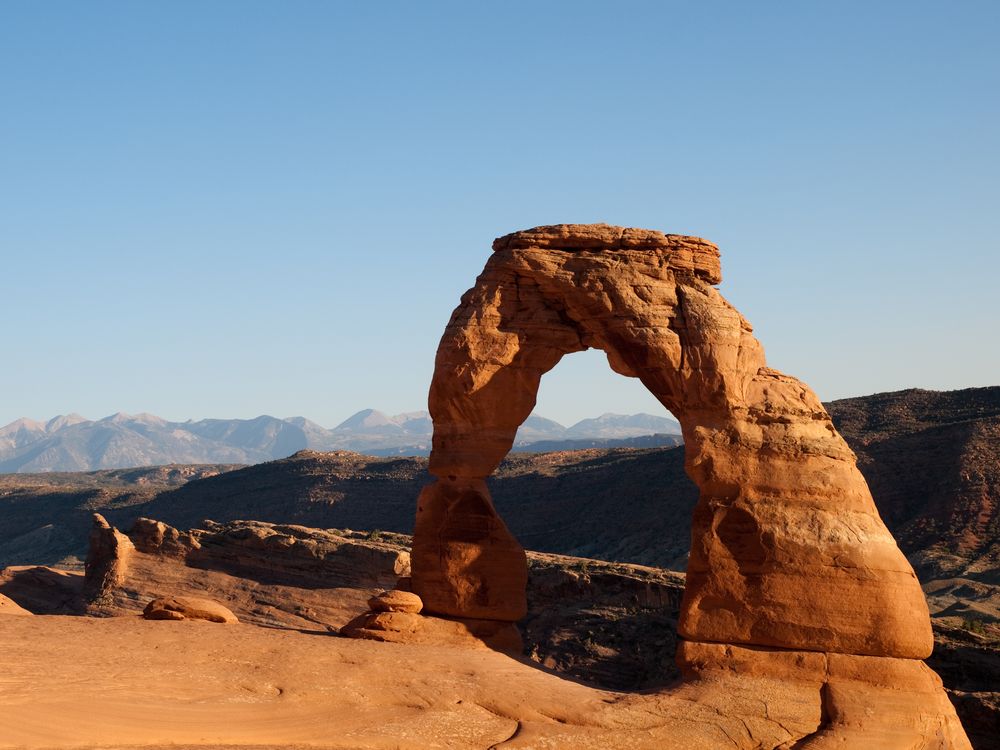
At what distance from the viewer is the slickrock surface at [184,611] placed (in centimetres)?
1969

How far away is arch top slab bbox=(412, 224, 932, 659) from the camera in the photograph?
17625 millimetres

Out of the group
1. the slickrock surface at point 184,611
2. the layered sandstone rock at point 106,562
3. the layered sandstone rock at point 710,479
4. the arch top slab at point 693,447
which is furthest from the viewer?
the layered sandstone rock at point 106,562

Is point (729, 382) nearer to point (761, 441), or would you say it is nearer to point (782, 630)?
point (761, 441)

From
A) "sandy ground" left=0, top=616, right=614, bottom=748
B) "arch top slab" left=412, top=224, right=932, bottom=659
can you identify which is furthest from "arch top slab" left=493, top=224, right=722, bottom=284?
"sandy ground" left=0, top=616, right=614, bottom=748

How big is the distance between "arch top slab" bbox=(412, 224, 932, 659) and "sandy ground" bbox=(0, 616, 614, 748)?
2.54m

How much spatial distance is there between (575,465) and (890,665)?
195ft

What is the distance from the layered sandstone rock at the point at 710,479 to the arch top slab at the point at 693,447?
23mm

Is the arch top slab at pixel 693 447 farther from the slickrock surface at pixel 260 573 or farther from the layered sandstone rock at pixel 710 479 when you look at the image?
→ the slickrock surface at pixel 260 573

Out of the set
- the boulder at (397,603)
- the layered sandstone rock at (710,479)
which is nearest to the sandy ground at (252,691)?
the boulder at (397,603)

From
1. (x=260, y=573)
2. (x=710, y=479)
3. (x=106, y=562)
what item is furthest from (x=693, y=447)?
(x=106, y=562)

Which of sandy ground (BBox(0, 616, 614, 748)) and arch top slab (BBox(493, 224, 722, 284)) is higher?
arch top slab (BBox(493, 224, 722, 284))

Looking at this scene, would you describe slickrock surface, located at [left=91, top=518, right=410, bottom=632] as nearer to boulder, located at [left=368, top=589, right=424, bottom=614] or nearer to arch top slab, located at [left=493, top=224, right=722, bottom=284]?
boulder, located at [left=368, top=589, right=424, bottom=614]

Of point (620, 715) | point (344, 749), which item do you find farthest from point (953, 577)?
point (344, 749)

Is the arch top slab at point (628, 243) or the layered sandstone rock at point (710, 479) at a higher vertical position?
the arch top slab at point (628, 243)
